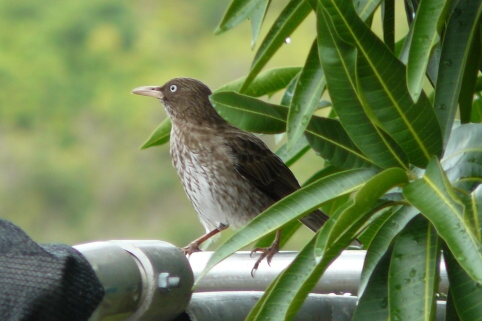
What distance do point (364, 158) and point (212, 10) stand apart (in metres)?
23.2

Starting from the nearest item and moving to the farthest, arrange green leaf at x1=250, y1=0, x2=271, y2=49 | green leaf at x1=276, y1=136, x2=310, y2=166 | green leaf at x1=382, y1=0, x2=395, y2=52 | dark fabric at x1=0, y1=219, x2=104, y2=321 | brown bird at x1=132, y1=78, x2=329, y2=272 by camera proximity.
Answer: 1. dark fabric at x1=0, y1=219, x2=104, y2=321
2. green leaf at x1=250, y1=0, x2=271, y2=49
3. green leaf at x1=382, y1=0, x2=395, y2=52
4. green leaf at x1=276, y1=136, x2=310, y2=166
5. brown bird at x1=132, y1=78, x2=329, y2=272

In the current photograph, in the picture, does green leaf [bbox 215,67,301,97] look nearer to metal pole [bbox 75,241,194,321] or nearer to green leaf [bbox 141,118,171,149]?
green leaf [bbox 141,118,171,149]

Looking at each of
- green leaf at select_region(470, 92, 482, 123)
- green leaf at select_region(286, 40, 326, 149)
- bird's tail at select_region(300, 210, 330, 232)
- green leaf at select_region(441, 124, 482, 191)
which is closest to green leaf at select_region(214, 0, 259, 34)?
green leaf at select_region(286, 40, 326, 149)

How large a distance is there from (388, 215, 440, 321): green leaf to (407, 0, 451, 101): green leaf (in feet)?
0.79

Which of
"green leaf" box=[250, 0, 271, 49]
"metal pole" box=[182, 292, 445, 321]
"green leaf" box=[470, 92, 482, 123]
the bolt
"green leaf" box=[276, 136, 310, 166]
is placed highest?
"green leaf" box=[250, 0, 271, 49]

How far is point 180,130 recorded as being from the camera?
4496 millimetres

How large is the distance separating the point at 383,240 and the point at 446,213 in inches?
11.0

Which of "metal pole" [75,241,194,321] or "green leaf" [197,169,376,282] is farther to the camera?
"green leaf" [197,169,376,282]

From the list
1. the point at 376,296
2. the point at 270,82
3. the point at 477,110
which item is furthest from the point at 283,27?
the point at 477,110

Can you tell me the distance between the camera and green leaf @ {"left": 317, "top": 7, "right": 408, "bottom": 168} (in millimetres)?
1760

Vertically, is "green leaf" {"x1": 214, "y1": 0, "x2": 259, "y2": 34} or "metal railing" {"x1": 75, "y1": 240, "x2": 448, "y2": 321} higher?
"green leaf" {"x1": 214, "y1": 0, "x2": 259, "y2": 34}

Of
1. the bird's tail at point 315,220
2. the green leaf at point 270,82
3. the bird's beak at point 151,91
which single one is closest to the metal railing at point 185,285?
the green leaf at point 270,82

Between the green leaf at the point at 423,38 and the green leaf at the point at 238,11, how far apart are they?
17.7 inches

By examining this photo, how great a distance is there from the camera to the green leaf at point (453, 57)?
200cm
